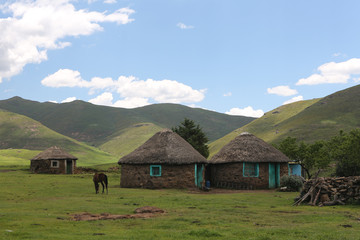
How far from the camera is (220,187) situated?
36.4 m

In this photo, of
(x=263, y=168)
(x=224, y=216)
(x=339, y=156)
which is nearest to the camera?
(x=224, y=216)

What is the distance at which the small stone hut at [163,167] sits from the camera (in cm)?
3184

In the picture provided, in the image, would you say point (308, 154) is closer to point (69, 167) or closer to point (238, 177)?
point (238, 177)

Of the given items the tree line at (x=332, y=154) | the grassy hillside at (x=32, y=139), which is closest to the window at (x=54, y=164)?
the tree line at (x=332, y=154)

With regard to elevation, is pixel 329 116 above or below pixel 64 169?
above

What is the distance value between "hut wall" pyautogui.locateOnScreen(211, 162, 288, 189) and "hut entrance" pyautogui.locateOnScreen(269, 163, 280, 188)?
18.5 inches

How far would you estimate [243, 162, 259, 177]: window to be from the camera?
3509cm

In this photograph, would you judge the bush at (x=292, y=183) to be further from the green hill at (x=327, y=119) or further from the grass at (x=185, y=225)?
the green hill at (x=327, y=119)

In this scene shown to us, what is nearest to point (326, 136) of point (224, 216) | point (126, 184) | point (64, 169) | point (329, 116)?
point (329, 116)

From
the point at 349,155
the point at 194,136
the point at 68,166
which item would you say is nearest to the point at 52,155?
the point at 68,166

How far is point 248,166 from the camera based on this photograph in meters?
35.2

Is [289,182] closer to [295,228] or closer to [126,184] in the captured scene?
[126,184]

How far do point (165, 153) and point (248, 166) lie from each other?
27.3ft

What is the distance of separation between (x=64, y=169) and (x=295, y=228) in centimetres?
4885
